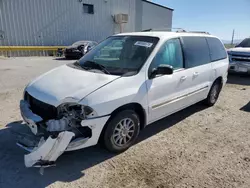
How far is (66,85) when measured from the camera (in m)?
2.99

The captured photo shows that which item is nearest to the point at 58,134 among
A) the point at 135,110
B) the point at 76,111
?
the point at 76,111

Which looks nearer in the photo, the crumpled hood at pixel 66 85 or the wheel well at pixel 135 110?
the crumpled hood at pixel 66 85

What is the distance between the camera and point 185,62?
13.6 ft

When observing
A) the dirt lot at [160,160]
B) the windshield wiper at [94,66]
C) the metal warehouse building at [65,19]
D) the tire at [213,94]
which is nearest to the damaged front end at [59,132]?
the dirt lot at [160,160]

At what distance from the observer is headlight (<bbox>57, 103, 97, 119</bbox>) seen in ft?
8.93

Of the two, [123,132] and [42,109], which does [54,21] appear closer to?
[42,109]

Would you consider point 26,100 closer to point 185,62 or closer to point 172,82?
point 172,82

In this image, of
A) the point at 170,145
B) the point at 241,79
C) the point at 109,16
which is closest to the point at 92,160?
the point at 170,145

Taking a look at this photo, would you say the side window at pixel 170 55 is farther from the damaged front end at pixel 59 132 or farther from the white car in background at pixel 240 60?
the white car in background at pixel 240 60

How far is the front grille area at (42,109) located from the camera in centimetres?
283

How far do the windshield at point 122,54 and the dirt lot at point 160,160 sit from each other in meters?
1.29

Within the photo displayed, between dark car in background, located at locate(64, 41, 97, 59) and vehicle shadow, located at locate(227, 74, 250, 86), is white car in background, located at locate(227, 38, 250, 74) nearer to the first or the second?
vehicle shadow, located at locate(227, 74, 250, 86)

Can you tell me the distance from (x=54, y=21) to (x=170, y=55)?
1891 centimetres

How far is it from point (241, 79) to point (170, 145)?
703cm
